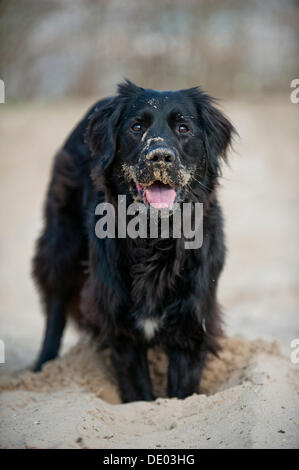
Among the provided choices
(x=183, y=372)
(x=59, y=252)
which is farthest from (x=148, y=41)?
(x=183, y=372)

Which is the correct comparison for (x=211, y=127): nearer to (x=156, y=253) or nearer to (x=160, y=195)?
(x=160, y=195)

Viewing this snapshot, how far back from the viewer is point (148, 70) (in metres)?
12.7

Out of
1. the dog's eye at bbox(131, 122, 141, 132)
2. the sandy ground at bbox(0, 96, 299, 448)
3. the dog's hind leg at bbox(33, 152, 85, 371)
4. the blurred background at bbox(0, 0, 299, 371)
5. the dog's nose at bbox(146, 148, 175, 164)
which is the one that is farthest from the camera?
the blurred background at bbox(0, 0, 299, 371)

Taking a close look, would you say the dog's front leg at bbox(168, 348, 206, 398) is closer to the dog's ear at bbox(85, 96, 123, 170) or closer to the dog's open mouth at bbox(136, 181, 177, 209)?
the dog's open mouth at bbox(136, 181, 177, 209)

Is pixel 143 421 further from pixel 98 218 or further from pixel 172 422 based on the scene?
pixel 98 218

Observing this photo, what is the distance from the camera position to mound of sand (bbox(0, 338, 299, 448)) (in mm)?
2668

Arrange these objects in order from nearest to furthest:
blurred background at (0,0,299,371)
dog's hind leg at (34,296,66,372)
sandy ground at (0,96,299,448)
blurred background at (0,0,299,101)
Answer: sandy ground at (0,96,299,448) < dog's hind leg at (34,296,66,372) < blurred background at (0,0,299,371) < blurred background at (0,0,299,101)

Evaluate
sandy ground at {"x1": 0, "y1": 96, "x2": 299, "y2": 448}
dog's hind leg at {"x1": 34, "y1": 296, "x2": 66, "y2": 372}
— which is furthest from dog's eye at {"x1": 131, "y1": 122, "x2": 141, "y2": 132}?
dog's hind leg at {"x1": 34, "y1": 296, "x2": 66, "y2": 372}

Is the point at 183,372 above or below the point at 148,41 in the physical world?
below

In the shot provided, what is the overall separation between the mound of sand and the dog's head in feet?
3.83

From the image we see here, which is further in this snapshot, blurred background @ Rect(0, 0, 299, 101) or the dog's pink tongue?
blurred background @ Rect(0, 0, 299, 101)

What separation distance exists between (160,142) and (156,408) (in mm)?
1513

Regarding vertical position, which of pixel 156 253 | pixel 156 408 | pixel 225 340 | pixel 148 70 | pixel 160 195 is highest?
pixel 148 70

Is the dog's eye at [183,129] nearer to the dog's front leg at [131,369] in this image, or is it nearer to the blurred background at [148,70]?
the dog's front leg at [131,369]
